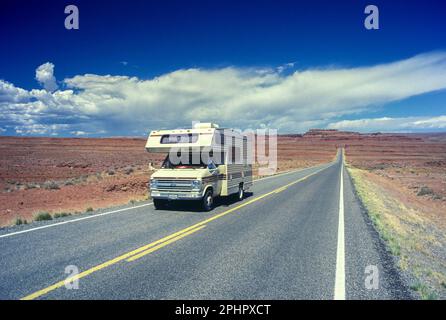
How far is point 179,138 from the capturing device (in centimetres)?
1230

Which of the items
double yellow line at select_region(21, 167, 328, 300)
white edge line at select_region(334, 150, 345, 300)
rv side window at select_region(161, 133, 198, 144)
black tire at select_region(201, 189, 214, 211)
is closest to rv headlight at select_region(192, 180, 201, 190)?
black tire at select_region(201, 189, 214, 211)

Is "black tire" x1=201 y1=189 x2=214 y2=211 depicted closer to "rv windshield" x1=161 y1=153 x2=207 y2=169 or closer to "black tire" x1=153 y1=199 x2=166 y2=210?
"rv windshield" x1=161 y1=153 x2=207 y2=169

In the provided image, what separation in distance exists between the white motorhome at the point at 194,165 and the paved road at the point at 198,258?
118 centimetres

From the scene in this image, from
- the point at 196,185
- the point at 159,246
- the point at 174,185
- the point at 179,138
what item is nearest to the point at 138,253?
the point at 159,246

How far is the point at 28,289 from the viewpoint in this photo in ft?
15.9

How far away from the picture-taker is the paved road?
483 cm

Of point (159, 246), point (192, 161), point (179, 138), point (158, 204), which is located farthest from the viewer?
point (192, 161)

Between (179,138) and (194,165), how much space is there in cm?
123

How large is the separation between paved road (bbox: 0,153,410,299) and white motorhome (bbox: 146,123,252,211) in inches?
46.6

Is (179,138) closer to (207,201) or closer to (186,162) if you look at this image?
(186,162)

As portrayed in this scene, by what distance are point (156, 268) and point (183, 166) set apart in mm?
7073

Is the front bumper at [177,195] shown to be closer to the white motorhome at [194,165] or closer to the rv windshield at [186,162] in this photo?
the white motorhome at [194,165]

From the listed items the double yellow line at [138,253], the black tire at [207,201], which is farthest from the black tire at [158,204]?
the double yellow line at [138,253]

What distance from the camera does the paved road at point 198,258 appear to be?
4828 mm
